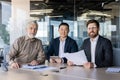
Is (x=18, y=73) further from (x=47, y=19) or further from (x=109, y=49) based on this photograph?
(x=47, y=19)

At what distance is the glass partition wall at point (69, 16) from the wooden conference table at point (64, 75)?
156 inches

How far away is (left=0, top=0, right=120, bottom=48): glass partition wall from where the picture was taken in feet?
22.3

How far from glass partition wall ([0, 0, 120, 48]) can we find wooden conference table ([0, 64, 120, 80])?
396cm

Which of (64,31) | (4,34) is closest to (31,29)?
(64,31)

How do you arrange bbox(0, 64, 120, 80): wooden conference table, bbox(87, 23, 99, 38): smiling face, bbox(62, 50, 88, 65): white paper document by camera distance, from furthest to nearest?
bbox(87, 23, 99, 38): smiling face < bbox(62, 50, 88, 65): white paper document < bbox(0, 64, 120, 80): wooden conference table

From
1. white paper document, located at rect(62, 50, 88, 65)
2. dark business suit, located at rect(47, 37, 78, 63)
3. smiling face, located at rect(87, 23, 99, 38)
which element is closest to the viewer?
white paper document, located at rect(62, 50, 88, 65)

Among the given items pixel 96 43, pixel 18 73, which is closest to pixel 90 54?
pixel 96 43

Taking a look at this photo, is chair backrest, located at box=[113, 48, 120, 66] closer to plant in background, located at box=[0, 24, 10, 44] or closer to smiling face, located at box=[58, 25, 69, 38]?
smiling face, located at box=[58, 25, 69, 38]

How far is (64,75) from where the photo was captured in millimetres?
2637

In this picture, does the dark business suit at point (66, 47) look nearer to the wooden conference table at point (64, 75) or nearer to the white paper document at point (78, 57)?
the white paper document at point (78, 57)

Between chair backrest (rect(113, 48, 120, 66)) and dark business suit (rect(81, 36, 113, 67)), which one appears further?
chair backrest (rect(113, 48, 120, 66))

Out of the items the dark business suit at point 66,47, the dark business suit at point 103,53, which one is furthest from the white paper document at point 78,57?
the dark business suit at point 66,47

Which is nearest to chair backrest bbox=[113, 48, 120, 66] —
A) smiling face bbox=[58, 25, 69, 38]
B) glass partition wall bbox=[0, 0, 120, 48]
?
smiling face bbox=[58, 25, 69, 38]

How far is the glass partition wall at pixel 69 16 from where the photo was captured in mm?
6805
